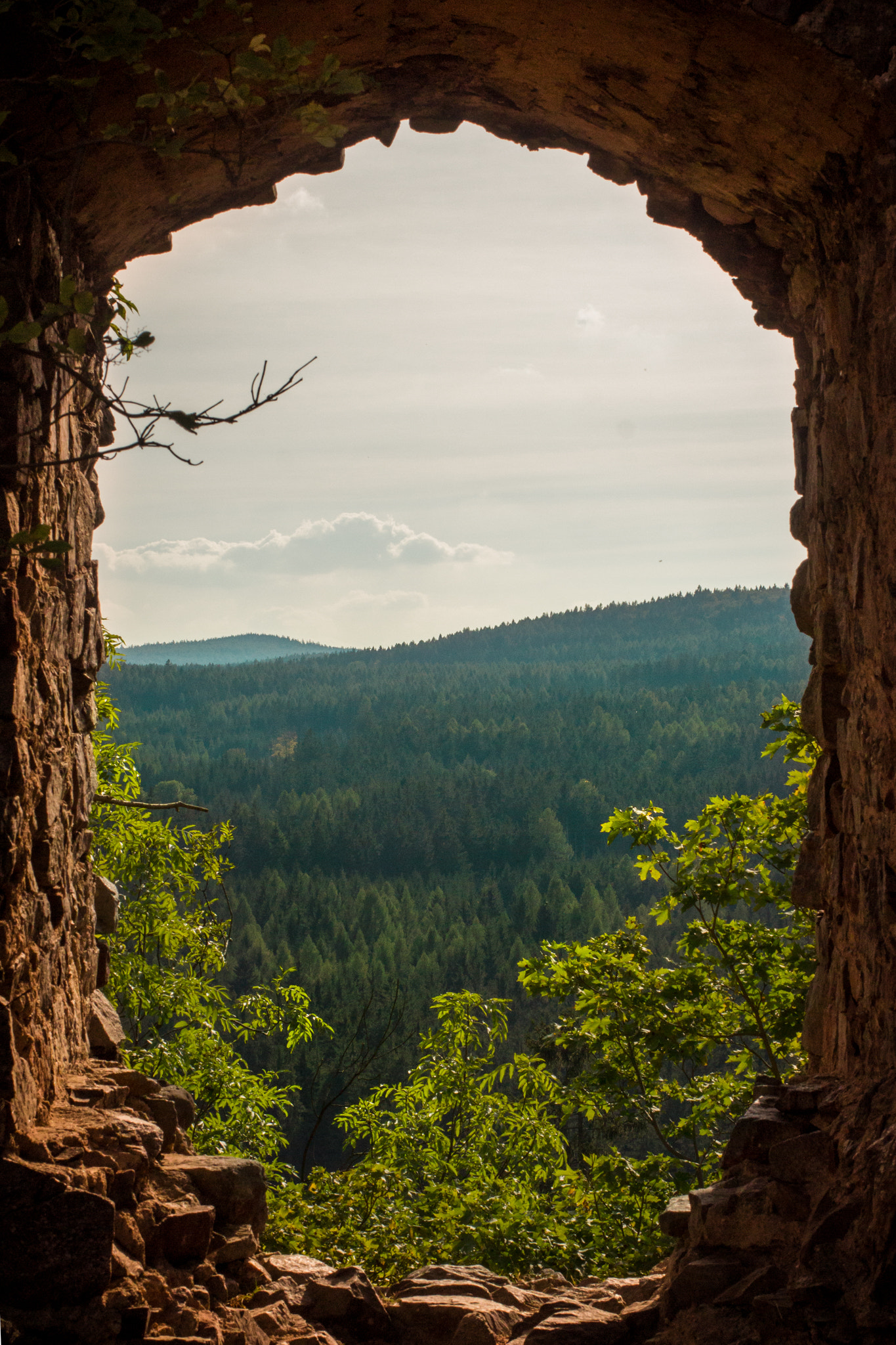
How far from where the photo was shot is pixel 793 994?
8.33 metres

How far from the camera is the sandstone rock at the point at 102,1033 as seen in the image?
439 centimetres

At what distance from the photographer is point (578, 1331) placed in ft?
13.0

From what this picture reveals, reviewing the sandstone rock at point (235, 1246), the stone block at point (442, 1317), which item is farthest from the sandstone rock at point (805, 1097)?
the sandstone rock at point (235, 1246)

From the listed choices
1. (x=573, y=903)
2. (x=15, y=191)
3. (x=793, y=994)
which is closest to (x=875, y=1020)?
(x=15, y=191)

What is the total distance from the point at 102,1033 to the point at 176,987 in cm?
474

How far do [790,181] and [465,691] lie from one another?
341 feet

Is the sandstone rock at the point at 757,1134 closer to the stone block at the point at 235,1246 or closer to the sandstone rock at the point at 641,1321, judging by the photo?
the sandstone rock at the point at 641,1321

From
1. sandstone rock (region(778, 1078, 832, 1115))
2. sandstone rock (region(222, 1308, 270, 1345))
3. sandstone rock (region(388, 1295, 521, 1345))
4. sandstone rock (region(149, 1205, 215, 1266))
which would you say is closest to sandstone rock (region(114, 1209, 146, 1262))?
sandstone rock (region(149, 1205, 215, 1266))

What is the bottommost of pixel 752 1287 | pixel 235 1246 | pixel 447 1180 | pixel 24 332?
pixel 447 1180

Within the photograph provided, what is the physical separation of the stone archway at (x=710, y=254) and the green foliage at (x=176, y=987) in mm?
4361

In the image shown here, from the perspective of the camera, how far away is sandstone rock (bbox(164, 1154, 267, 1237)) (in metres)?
4.04

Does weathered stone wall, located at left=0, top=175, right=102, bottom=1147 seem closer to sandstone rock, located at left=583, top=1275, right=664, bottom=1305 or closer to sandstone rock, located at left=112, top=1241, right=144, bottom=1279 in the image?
sandstone rock, located at left=112, top=1241, right=144, bottom=1279

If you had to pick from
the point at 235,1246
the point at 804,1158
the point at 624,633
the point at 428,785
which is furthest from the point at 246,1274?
the point at 624,633

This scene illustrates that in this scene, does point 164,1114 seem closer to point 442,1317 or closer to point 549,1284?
point 442,1317
